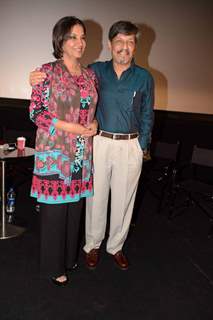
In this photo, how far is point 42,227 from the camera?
82.3 inches

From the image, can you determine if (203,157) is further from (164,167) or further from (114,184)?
(114,184)

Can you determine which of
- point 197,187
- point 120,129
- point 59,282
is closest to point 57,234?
point 59,282

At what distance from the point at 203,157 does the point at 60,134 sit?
88.7 inches

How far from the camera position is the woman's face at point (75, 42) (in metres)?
1.87

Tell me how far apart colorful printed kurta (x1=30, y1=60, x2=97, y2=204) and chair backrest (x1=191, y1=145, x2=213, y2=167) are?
1.98m

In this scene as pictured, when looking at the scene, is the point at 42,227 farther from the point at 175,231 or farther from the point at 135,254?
the point at 175,231

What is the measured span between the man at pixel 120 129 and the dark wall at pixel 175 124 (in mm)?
2138

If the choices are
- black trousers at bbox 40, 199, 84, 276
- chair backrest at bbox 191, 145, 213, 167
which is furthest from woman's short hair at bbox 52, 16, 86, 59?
chair backrest at bbox 191, 145, 213, 167

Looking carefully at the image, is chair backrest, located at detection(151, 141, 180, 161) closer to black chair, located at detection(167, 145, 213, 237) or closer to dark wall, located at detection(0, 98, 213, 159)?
black chair, located at detection(167, 145, 213, 237)

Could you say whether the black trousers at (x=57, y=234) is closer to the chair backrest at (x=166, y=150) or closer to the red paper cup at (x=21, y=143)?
the red paper cup at (x=21, y=143)

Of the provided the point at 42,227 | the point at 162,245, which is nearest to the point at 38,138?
the point at 42,227

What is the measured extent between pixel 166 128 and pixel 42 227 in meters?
2.79

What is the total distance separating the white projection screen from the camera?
13.4 feet

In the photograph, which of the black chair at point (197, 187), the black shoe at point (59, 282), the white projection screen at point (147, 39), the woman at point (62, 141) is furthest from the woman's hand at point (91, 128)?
the white projection screen at point (147, 39)
